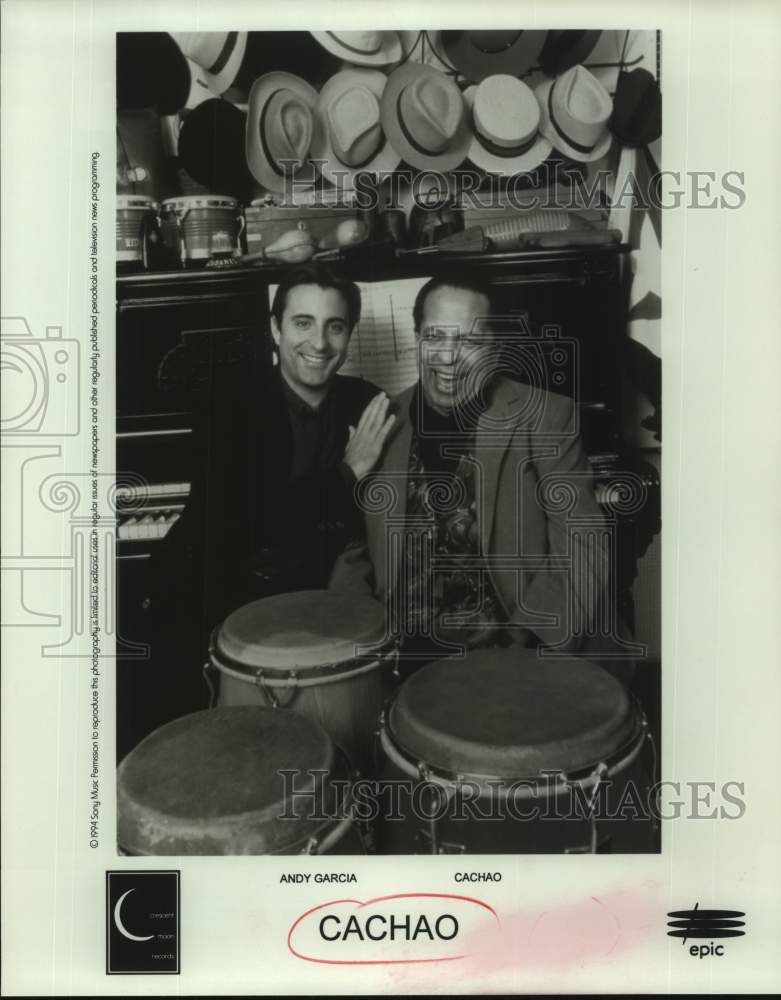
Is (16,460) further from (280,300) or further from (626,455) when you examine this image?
(626,455)

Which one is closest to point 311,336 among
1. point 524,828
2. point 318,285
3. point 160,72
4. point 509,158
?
point 318,285

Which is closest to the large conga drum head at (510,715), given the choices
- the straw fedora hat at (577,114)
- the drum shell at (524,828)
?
Result: the drum shell at (524,828)

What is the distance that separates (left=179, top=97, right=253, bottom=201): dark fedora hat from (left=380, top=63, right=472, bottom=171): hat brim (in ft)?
1.29

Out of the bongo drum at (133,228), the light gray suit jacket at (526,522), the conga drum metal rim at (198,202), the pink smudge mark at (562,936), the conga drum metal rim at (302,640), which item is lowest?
the pink smudge mark at (562,936)

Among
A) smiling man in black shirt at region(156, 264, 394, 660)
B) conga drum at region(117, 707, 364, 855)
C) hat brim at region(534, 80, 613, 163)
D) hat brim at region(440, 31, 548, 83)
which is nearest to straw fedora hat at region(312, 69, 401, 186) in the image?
hat brim at region(440, 31, 548, 83)

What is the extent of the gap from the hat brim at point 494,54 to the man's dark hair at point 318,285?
0.65 meters

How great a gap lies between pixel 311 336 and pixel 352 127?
57cm

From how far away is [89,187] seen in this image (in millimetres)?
2074

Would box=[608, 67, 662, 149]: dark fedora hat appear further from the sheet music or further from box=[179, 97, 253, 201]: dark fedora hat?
box=[179, 97, 253, 201]: dark fedora hat

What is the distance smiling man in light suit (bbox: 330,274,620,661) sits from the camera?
206cm

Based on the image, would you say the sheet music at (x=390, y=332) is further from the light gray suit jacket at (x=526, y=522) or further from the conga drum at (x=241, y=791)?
the conga drum at (x=241, y=791)

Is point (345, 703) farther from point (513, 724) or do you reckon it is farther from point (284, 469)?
point (284, 469)

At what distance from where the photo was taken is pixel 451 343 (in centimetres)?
207

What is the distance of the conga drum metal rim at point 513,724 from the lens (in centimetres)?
193
